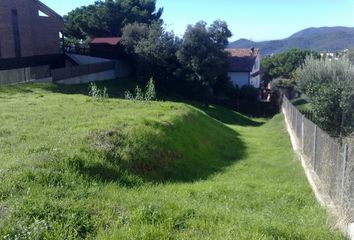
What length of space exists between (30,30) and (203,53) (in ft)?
45.4

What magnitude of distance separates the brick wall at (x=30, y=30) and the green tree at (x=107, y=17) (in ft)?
30.0

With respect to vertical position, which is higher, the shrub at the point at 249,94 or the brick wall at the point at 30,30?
the brick wall at the point at 30,30

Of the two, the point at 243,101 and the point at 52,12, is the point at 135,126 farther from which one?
the point at 52,12

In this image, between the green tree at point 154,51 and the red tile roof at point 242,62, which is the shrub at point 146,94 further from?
the red tile roof at point 242,62

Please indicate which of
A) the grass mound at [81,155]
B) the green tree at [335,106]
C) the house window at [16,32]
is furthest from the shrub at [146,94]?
the house window at [16,32]

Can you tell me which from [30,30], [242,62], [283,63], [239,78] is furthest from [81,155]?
[283,63]

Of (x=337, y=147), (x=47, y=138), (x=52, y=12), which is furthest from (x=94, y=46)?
(x=337, y=147)

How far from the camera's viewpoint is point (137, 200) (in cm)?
555

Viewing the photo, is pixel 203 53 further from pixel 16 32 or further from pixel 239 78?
pixel 16 32

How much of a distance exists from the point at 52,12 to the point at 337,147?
32598 mm

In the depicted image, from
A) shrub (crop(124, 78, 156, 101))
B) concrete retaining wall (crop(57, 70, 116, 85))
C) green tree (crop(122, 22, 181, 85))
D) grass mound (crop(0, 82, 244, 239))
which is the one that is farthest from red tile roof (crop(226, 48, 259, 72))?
grass mound (crop(0, 82, 244, 239))

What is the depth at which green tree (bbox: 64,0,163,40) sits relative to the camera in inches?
1746

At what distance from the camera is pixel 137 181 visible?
25.1 feet

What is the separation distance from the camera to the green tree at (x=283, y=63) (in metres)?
56.4
